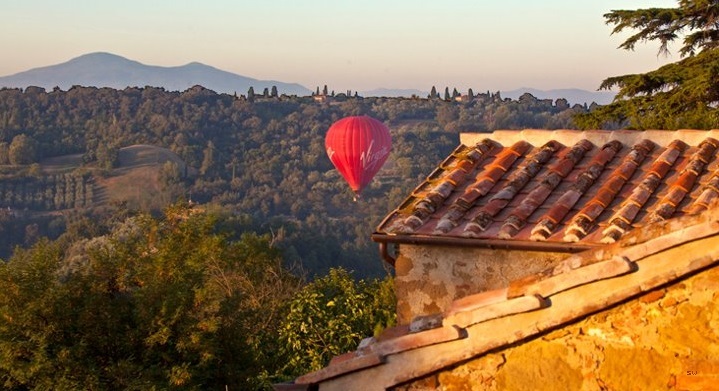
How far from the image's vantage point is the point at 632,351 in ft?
11.9

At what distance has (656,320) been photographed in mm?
3619

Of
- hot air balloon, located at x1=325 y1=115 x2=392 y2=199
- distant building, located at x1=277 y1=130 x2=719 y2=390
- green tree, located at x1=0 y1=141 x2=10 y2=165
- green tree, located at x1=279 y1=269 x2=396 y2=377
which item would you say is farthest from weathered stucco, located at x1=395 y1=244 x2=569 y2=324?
green tree, located at x1=0 y1=141 x2=10 y2=165

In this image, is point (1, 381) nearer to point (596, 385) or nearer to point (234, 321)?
point (234, 321)

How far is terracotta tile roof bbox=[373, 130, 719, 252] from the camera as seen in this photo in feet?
22.5

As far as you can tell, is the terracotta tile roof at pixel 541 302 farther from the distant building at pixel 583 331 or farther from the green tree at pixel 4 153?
the green tree at pixel 4 153

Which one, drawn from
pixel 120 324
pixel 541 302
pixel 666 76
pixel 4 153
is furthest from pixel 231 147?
pixel 541 302

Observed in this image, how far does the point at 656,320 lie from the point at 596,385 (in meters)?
0.32

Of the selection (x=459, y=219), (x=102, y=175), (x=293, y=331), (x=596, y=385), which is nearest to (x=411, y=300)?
(x=459, y=219)

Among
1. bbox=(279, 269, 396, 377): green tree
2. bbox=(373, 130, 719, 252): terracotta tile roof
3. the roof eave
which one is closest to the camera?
the roof eave

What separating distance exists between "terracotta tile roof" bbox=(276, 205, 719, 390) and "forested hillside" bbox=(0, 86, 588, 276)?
154 ft

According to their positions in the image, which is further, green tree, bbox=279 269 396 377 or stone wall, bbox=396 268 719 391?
green tree, bbox=279 269 396 377

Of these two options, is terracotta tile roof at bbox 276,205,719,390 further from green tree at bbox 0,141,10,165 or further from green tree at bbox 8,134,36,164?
green tree at bbox 0,141,10,165

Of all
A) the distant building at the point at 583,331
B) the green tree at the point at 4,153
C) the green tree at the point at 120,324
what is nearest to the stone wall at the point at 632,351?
the distant building at the point at 583,331

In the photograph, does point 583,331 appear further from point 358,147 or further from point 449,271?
point 358,147
